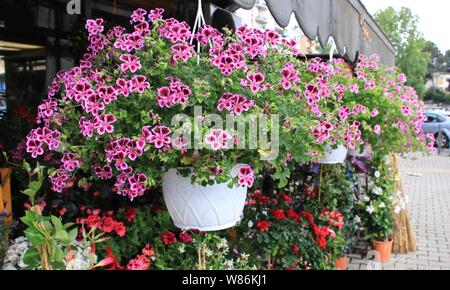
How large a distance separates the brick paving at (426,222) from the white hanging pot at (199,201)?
112 inches

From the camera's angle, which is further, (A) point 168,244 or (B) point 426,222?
(B) point 426,222

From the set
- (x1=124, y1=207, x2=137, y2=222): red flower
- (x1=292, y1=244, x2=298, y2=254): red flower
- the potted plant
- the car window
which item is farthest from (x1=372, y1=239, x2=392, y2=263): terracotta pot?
the car window

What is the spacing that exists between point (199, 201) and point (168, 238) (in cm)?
84

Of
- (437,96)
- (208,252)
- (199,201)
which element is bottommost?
(208,252)

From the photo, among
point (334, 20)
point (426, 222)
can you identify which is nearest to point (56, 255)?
point (334, 20)

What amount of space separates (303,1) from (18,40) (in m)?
3.11

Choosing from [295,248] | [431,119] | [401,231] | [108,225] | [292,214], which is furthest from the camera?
[431,119]

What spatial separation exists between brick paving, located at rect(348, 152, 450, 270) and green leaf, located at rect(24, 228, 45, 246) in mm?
3360

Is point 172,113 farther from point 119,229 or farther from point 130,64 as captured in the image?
point 119,229

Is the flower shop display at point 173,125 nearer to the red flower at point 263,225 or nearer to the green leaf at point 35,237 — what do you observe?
the green leaf at point 35,237

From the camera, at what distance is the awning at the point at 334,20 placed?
5.80 feet

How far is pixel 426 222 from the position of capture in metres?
5.84

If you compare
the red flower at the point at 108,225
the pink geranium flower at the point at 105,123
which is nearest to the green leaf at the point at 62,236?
the pink geranium flower at the point at 105,123

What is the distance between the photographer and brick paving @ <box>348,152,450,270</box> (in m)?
4.27
